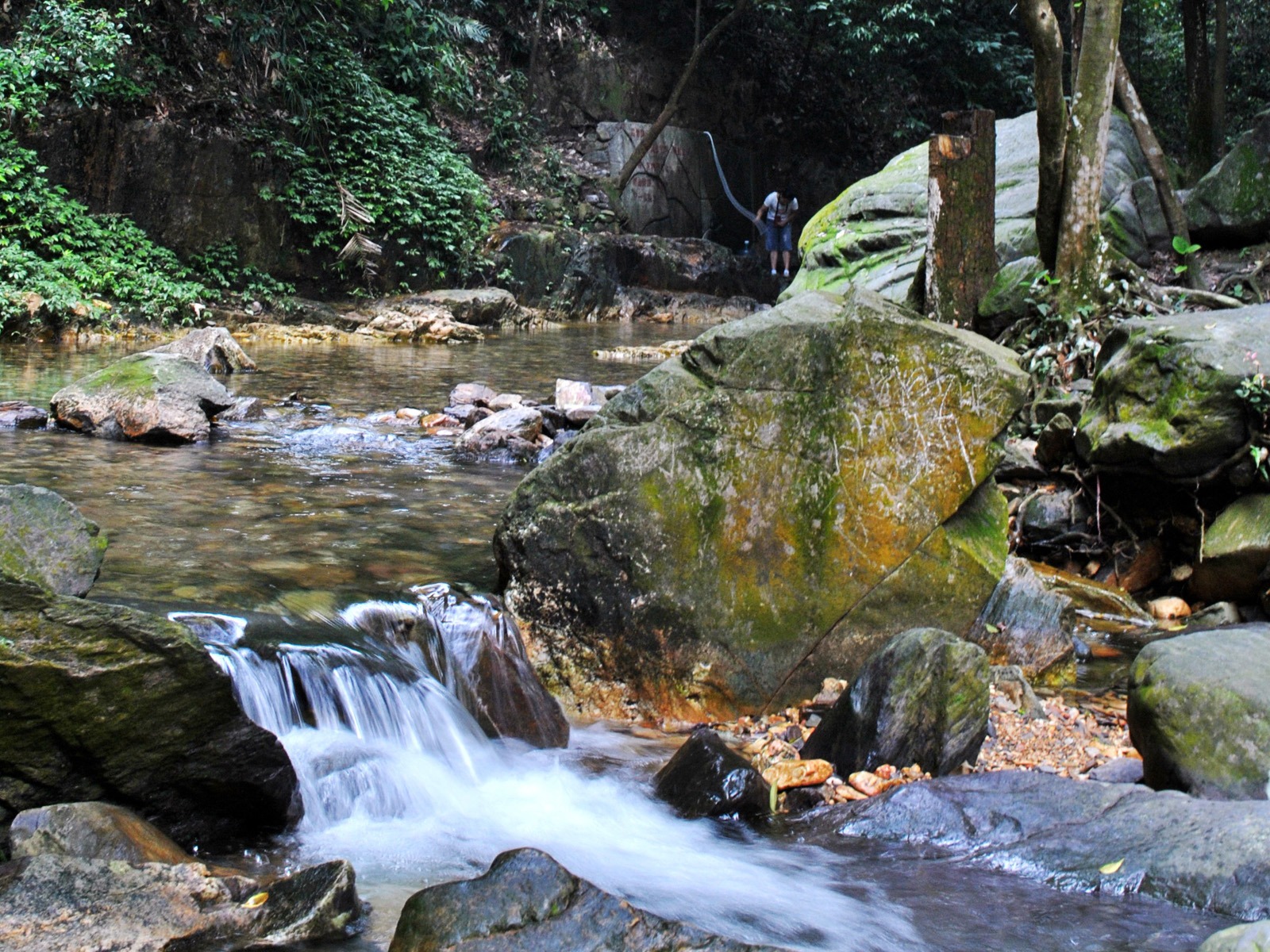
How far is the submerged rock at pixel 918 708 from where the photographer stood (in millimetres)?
3967

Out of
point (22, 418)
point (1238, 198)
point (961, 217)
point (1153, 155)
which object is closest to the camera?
point (961, 217)

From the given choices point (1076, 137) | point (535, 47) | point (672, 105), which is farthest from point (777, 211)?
point (1076, 137)

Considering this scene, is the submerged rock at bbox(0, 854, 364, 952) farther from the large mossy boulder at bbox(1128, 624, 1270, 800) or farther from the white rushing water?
the large mossy boulder at bbox(1128, 624, 1270, 800)

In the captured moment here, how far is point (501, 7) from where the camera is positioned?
24359 millimetres

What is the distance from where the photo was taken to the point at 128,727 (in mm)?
3119

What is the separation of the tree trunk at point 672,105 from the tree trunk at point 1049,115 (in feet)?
51.8

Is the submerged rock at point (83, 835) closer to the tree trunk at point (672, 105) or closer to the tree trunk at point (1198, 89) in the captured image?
the tree trunk at point (1198, 89)

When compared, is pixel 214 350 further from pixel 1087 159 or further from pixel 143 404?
pixel 1087 159

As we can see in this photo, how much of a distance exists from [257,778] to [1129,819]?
2.65m

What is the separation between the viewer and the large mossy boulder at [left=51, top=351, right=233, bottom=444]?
25.7 ft

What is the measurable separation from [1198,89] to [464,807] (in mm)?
14314

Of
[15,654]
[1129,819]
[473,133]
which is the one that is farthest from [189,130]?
[1129,819]

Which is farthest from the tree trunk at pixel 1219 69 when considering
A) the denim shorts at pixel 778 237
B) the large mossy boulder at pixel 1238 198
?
the denim shorts at pixel 778 237

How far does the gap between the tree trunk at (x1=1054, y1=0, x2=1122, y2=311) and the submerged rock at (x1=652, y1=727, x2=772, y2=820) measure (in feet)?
16.9
